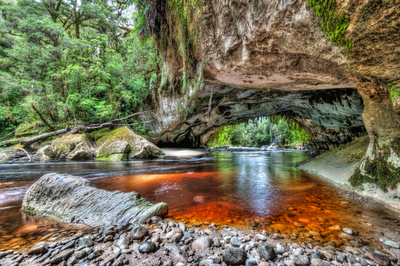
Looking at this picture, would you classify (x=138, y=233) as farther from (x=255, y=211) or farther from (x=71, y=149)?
(x=71, y=149)

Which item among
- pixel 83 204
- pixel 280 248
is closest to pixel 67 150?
pixel 83 204

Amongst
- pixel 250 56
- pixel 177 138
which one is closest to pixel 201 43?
pixel 250 56

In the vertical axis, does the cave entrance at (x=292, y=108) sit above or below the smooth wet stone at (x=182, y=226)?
above

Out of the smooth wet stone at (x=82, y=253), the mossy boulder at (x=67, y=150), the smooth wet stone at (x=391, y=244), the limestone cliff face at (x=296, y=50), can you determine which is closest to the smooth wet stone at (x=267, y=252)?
the smooth wet stone at (x=391, y=244)

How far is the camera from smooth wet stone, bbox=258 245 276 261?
126cm

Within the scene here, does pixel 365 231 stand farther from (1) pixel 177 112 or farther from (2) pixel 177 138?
(2) pixel 177 138

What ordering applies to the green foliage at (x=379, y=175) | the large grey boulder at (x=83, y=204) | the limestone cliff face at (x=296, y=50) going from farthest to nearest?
Answer: 1. the green foliage at (x=379, y=175)
2. the large grey boulder at (x=83, y=204)
3. the limestone cliff face at (x=296, y=50)

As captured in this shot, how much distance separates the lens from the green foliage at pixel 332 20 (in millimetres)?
1816

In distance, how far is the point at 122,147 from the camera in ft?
28.3

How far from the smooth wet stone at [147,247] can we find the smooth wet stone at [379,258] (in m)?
1.85

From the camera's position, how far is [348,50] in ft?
6.74

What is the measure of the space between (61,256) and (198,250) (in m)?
1.15

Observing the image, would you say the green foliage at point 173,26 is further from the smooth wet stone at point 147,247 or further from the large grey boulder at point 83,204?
the smooth wet stone at point 147,247

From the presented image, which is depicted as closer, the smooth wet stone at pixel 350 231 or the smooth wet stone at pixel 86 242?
the smooth wet stone at pixel 86 242
